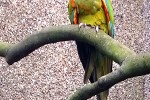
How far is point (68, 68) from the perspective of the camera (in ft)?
6.43

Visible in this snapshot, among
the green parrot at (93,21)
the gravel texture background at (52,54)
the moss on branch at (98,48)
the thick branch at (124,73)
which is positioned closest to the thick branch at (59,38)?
the moss on branch at (98,48)

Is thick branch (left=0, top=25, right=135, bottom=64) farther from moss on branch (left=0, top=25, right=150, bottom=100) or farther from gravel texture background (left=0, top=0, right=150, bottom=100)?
gravel texture background (left=0, top=0, right=150, bottom=100)

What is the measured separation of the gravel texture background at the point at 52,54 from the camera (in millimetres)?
1919

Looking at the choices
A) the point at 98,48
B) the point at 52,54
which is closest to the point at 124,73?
the point at 98,48

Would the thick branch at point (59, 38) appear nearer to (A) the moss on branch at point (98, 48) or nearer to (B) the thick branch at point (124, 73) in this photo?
(A) the moss on branch at point (98, 48)

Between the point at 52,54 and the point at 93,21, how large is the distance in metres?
0.51

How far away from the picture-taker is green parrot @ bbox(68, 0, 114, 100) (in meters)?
1.44

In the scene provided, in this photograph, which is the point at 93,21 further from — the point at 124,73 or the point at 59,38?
the point at 124,73

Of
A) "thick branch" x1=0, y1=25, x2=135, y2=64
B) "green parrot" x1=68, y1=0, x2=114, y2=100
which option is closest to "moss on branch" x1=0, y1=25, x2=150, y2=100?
"thick branch" x1=0, y1=25, x2=135, y2=64

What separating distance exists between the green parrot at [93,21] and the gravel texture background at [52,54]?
447mm

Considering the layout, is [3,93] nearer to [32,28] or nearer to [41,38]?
[32,28]

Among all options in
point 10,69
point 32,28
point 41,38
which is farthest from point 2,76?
point 41,38

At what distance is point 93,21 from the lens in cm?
149

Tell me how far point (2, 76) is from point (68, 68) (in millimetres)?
303
